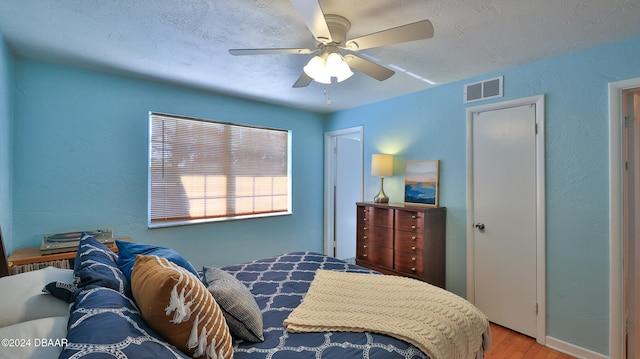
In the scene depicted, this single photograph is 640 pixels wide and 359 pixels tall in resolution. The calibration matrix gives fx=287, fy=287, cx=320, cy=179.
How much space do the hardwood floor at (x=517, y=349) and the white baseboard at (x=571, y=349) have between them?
42 millimetres

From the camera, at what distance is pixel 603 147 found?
7.19 feet

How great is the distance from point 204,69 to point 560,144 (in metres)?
3.20

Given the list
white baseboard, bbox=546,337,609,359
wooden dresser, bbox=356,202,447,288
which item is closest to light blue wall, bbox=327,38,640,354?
white baseboard, bbox=546,337,609,359

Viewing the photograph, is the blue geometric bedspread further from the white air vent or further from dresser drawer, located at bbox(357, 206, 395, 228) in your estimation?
the white air vent

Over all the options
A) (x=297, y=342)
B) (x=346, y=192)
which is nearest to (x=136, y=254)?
(x=297, y=342)

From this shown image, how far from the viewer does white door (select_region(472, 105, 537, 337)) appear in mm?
2564

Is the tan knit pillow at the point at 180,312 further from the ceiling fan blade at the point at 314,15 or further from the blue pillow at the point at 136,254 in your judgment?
the ceiling fan blade at the point at 314,15

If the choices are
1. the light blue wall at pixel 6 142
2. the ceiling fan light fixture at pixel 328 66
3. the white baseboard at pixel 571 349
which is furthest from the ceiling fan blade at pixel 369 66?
the white baseboard at pixel 571 349

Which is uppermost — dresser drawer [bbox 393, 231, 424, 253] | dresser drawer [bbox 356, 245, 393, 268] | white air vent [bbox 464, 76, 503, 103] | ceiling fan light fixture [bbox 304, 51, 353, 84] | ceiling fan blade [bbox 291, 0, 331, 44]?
white air vent [bbox 464, 76, 503, 103]

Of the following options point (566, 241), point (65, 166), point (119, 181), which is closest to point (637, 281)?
point (566, 241)

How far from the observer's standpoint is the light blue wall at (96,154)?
251 cm

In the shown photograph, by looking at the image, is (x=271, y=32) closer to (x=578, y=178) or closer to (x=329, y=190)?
(x=578, y=178)

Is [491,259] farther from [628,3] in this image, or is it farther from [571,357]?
[628,3]

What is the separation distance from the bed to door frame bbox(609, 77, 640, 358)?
4.38 ft
